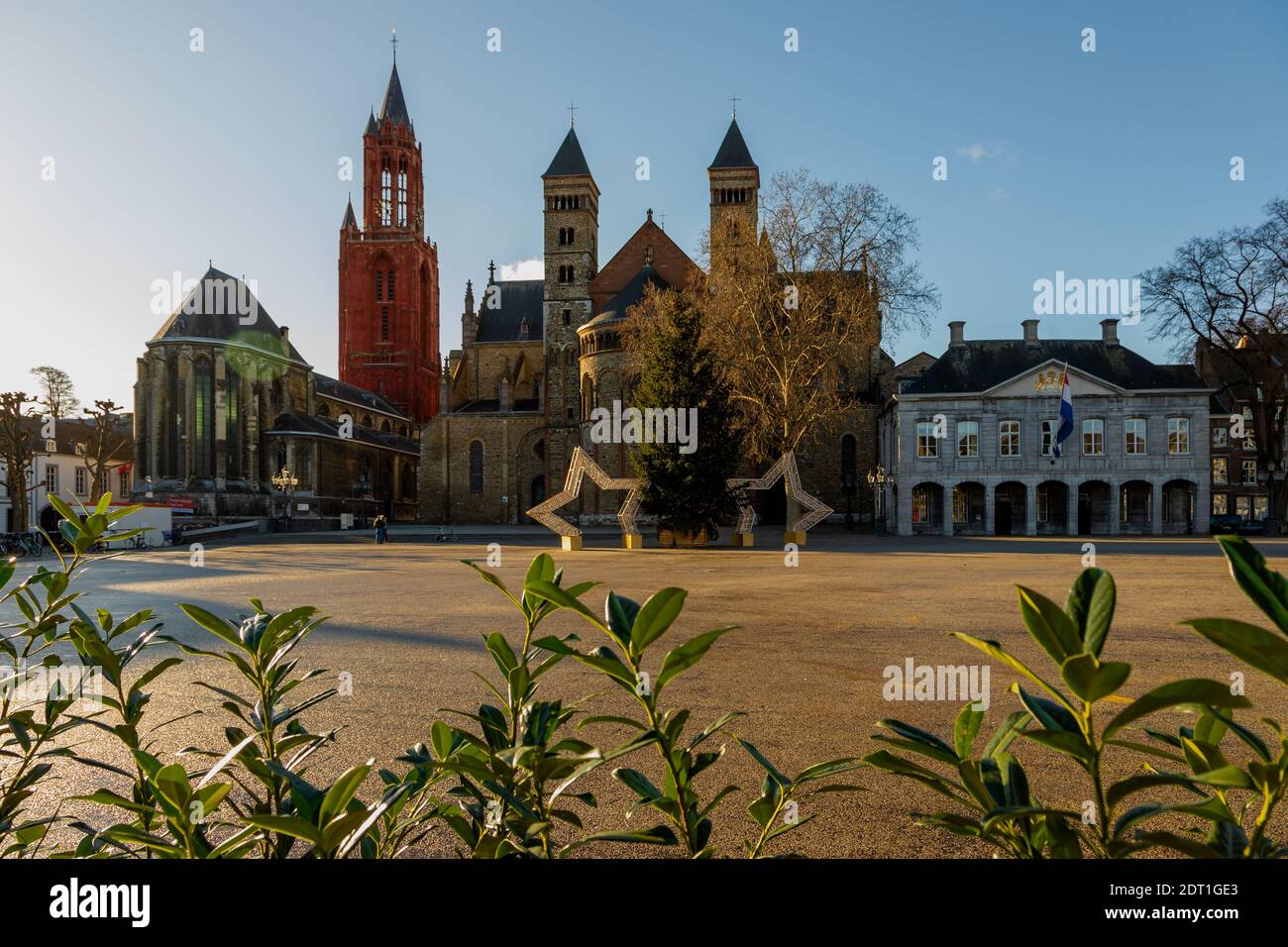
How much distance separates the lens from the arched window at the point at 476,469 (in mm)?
55719

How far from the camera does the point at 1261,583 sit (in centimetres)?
78

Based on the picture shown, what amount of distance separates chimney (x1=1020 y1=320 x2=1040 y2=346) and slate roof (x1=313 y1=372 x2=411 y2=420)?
53.2 meters

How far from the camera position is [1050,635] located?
0.87m

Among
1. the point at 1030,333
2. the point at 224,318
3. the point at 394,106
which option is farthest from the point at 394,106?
the point at 1030,333

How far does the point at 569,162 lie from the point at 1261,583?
2295 inches

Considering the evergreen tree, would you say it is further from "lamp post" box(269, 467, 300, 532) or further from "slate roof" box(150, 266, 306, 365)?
"slate roof" box(150, 266, 306, 365)

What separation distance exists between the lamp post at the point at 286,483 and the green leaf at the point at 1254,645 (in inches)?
1947

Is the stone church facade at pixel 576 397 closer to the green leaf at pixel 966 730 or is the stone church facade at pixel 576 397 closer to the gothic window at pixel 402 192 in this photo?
the gothic window at pixel 402 192

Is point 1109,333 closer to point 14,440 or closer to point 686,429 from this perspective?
point 686,429

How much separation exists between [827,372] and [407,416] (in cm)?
5570

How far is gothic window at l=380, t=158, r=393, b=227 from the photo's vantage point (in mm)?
72562

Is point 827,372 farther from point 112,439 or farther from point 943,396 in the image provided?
point 112,439

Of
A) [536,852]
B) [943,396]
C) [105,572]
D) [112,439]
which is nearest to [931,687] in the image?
[536,852]

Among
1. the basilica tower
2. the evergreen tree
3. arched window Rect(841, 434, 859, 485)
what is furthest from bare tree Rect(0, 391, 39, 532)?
arched window Rect(841, 434, 859, 485)
